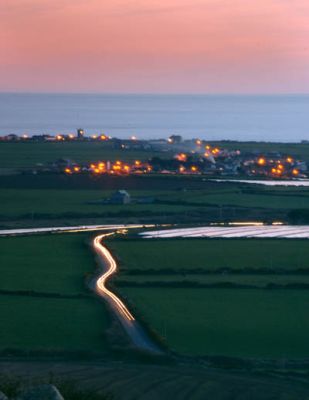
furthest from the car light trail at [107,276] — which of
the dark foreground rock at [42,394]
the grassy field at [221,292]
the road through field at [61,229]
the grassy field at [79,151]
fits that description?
the grassy field at [79,151]

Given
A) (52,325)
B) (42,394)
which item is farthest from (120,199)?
(42,394)

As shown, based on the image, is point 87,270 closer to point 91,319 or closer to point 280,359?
point 91,319

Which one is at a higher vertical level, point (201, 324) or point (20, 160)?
point (20, 160)

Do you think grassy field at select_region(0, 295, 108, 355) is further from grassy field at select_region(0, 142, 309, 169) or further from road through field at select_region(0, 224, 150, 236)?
grassy field at select_region(0, 142, 309, 169)

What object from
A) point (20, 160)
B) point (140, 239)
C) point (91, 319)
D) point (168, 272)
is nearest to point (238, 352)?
point (91, 319)

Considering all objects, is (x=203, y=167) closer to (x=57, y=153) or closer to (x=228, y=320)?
(x=57, y=153)

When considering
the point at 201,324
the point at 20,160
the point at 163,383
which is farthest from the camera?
the point at 20,160

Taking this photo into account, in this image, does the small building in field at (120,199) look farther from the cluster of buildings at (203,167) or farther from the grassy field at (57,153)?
the grassy field at (57,153)

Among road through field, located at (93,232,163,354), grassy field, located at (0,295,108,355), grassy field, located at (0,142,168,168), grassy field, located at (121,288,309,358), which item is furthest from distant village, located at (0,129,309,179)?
grassy field, located at (0,295,108,355)
